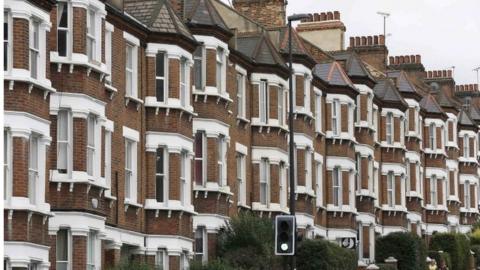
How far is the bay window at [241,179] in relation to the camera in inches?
2244

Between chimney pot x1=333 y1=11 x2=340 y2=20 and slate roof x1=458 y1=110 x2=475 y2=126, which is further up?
chimney pot x1=333 y1=11 x2=340 y2=20

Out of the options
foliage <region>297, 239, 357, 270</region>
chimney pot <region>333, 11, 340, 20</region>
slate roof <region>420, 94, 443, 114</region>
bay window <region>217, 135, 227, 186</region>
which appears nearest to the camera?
bay window <region>217, 135, 227, 186</region>

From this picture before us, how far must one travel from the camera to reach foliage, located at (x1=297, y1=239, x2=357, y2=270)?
5656cm

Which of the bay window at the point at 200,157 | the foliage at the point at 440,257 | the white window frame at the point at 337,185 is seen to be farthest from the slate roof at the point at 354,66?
the bay window at the point at 200,157

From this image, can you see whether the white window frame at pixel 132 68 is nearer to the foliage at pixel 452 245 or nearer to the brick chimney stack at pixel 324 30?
the brick chimney stack at pixel 324 30

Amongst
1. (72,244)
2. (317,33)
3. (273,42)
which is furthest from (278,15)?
(72,244)

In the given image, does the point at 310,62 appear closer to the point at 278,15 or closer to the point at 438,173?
the point at 278,15

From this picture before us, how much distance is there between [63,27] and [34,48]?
3270mm

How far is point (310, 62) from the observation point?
63125mm

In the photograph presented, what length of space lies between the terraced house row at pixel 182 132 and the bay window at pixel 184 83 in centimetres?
9

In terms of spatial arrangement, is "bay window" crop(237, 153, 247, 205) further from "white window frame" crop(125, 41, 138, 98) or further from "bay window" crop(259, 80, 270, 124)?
"white window frame" crop(125, 41, 138, 98)

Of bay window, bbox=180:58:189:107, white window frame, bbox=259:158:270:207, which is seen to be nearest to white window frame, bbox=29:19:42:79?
bay window, bbox=180:58:189:107

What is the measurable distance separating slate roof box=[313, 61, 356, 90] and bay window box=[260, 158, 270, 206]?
969 centimetres

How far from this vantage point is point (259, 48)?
59906 mm
